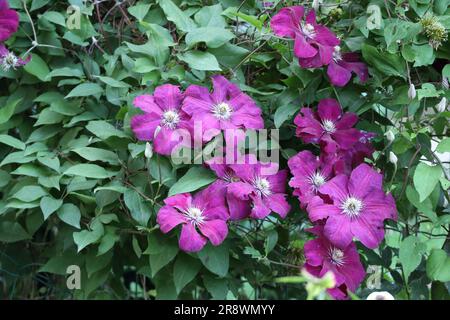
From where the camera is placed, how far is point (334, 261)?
113cm

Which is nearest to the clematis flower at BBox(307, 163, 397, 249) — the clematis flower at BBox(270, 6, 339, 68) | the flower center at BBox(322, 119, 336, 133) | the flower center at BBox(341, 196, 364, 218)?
the flower center at BBox(341, 196, 364, 218)

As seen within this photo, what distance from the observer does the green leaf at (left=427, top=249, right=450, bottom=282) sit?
1104mm

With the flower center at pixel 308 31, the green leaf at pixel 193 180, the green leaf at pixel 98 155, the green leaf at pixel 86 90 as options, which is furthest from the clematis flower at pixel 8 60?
the flower center at pixel 308 31

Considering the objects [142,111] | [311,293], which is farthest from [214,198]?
[311,293]

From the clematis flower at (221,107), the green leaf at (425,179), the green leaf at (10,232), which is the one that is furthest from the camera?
the green leaf at (10,232)

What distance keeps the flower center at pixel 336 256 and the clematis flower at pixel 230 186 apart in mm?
154

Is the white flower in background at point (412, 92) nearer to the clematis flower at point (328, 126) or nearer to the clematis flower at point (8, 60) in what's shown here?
the clematis flower at point (328, 126)

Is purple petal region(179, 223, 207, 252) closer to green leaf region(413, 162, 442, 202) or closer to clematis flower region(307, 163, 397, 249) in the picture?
clematis flower region(307, 163, 397, 249)

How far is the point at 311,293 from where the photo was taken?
0.54 m

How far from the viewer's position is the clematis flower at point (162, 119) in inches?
45.9

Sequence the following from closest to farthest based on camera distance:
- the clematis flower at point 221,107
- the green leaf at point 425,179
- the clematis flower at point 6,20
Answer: the green leaf at point 425,179 < the clematis flower at point 221,107 < the clematis flower at point 6,20

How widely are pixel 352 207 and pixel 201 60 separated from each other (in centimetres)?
38

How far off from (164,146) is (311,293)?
66 centimetres

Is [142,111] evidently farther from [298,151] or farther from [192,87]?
[298,151]
